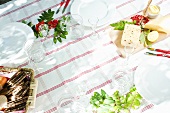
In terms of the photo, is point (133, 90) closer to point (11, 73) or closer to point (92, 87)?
point (92, 87)

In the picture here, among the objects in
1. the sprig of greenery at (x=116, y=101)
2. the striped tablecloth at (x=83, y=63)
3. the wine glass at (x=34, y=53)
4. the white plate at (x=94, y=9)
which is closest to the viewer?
the sprig of greenery at (x=116, y=101)

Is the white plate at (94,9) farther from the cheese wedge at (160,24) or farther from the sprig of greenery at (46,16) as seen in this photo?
the cheese wedge at (160,24)

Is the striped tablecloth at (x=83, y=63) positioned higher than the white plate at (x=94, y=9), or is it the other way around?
the white plate at (x=94, y=9)

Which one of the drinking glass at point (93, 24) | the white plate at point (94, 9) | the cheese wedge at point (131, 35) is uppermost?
the white plate at point (94, 9)

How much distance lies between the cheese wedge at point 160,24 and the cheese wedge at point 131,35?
Answer: 0.25 feet

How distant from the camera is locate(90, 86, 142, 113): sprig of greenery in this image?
4.37 ft

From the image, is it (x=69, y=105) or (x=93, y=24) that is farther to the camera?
(x=93, y=24)

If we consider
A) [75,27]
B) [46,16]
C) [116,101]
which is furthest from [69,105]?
[46,16]

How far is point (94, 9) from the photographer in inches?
67.6

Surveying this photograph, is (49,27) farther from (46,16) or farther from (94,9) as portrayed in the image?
(94,9)

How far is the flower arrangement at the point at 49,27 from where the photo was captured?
1.64 meters

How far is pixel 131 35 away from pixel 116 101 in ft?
1.15

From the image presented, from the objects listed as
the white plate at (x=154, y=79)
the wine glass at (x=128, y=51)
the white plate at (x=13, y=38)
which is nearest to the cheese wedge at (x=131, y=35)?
the wine glass at (x=128, y=51)

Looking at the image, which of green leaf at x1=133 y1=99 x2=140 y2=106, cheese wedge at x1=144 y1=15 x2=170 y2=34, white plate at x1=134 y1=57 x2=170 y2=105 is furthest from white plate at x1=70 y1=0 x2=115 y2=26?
green leaf at x1=133 y1=99 x2=140 y2=106
